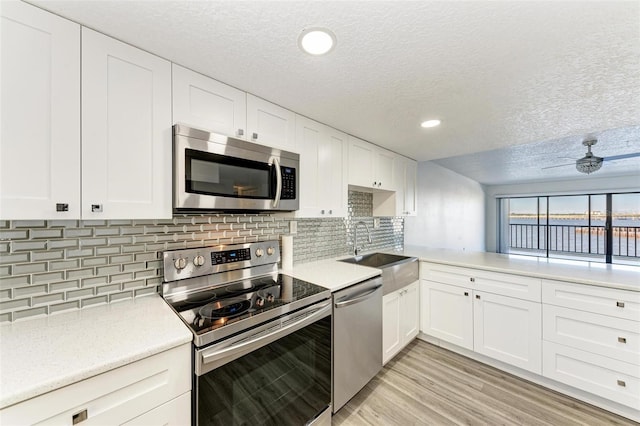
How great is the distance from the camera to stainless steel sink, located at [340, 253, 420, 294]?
7.29ft

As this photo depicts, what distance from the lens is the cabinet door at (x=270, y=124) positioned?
1629mm

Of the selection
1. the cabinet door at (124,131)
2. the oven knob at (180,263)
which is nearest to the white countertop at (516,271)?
the oven knob at (180,263)

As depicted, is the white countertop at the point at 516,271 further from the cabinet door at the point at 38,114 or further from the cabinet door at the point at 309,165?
the cabinet door at the point at 38,114

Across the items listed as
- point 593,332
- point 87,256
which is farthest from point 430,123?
point 87,256

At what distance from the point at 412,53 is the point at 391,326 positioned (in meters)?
2.17

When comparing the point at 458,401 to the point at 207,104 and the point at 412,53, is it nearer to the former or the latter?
the point at 412,53

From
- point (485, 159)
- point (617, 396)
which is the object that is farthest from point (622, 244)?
point (617, 396)

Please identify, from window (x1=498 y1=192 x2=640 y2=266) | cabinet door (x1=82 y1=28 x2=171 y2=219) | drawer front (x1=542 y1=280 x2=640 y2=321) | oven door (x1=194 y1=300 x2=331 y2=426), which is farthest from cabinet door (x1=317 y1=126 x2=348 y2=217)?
window (x1=498 y1=192 x2=640 y2=266)

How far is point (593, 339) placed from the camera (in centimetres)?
182

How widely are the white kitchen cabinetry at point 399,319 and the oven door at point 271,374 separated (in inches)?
31.6

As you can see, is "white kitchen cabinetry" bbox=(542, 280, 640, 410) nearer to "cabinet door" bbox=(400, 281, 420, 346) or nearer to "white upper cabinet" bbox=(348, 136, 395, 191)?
"cabinet door" bbox=(400, 281, 420, 346)

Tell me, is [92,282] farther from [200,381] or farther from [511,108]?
[511,108]

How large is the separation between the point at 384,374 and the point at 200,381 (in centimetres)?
180

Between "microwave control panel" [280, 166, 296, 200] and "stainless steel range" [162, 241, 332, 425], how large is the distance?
0.45m
